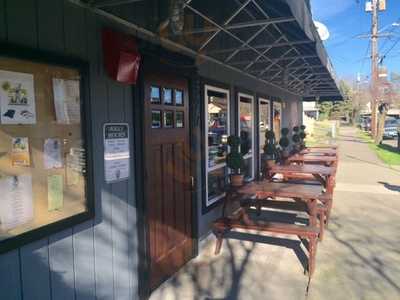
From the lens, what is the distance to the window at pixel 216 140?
5.08 metres

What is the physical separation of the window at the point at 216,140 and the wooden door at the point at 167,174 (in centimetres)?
77

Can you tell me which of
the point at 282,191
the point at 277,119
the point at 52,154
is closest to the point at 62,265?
the point at 52,154

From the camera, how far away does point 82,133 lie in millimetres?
2654

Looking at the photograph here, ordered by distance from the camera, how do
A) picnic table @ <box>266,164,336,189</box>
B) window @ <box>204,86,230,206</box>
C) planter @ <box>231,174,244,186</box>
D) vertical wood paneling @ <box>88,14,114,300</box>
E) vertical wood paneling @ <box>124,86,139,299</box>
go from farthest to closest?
picnic table @ <box>266,164,336,189</box>, planter @ <box>231,174,244,186</box>, window @ <box>204,86,230,206</box>, vertical wood paneling @ <box>124,86,139,299</box>, vertical wood paneling @ <box>88,14,114,300</box>

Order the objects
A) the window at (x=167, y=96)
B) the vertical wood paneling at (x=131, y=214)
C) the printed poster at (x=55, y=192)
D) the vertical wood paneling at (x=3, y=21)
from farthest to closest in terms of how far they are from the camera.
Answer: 1. the window at (x=167, y=96)
2. the vertical wood paneling at (x=131, y=214)
3. the printed poster at (x=55, y=192)
4. the vertical wood paneling at (x=3, y=21)

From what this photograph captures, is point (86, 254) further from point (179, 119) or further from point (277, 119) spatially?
point (277, 119)

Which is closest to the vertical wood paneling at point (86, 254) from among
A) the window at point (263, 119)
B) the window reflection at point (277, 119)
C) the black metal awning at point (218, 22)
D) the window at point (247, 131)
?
the black metal awning at point (218, 22)

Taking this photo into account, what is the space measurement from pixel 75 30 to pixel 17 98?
27.8 inches

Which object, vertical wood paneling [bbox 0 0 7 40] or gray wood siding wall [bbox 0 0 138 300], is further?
gray wood siding wall [bbox 0 0 138 300]

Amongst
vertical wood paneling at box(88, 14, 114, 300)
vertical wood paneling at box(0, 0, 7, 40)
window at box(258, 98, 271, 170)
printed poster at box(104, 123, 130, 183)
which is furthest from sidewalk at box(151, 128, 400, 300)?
vertical wood paneling at box(0, 0, 7, 40)

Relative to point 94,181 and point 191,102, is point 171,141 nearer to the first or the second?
point 191,102

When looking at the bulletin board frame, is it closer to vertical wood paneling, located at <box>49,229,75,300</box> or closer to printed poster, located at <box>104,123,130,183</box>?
vertical wood paneling, located at <box>49,229,75,300</box>

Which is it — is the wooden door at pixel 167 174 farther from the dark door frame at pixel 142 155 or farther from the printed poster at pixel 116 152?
the printed poster at pixel 116 152

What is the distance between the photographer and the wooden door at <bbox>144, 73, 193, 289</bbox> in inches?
140
